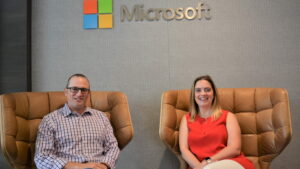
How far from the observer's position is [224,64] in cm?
307

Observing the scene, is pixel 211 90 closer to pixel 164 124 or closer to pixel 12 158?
pixel 164 124

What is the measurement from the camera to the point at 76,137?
223 cm

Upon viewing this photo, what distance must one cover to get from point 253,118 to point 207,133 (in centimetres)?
52

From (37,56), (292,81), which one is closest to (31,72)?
(37,56)

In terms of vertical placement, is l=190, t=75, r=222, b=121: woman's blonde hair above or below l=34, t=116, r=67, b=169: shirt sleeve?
above

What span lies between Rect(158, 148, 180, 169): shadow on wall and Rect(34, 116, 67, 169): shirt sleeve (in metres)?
1.26

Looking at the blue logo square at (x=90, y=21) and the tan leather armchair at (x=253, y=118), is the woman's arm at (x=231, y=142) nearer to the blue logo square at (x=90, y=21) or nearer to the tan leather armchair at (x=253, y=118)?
the tan leather armchair at (x=253, y=118)

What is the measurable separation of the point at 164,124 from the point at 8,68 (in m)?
1.75

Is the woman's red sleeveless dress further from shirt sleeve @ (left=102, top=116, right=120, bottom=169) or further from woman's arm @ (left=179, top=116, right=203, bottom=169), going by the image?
shirt sleeve @ (left=102, top=116, right=120, bottom=169)

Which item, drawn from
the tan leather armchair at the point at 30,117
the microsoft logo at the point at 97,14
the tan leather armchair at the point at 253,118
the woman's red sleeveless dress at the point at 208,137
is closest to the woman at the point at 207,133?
the woman's red sleeveless dress at the point at 208,137

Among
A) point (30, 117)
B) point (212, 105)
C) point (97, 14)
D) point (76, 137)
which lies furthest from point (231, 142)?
point (97, 14)

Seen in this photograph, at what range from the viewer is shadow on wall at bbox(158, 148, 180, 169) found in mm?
3064

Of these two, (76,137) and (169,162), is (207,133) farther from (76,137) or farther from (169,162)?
(76,137)

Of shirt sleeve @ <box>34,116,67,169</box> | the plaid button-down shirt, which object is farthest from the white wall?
shirt sleeve @ <box>34,116,67,169</box>
